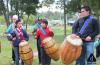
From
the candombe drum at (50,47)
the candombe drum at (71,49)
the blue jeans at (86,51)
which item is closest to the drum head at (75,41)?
the candombe drum at (71,49)

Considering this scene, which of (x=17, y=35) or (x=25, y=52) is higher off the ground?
(x=17, y=35)

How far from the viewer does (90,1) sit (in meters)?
25.9

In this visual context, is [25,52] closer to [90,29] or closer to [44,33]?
[44,33]

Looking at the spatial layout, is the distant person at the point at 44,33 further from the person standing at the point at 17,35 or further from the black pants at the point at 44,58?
the person standing at the point at 17,35

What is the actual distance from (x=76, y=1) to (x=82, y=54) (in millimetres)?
21518

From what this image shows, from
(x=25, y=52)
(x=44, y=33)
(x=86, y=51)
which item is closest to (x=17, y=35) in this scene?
(x=25, y=52)

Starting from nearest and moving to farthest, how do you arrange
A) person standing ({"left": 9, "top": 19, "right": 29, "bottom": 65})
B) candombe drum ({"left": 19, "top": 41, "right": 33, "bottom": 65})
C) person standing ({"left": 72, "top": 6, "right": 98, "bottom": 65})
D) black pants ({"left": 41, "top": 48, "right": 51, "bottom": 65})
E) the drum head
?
the drum head → person standing ({"left": 72, "top": 6, "right": 98, "bottom": 65}) → candombe drum ({"left": 19, "top": 41, "right": 33, "bottom": 65}) → person standing ({"left": 9, "top": 19, "right": 29, "bottom": 65}) → black pants ({"left": 41, "top": 48, "right": 51, "bottom": 65})

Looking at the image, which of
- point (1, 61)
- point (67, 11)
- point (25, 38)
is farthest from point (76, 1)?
point (25, 38)

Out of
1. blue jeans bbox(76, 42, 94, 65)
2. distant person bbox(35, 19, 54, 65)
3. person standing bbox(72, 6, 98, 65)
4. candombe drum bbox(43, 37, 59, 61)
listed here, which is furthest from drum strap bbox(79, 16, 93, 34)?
distant person bbox(35, 19, 54, 65)

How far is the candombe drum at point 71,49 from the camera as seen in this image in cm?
834

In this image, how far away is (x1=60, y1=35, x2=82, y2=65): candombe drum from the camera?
834cm

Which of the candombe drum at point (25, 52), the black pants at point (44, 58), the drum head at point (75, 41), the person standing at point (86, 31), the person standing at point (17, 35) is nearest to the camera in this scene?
the drum head at point (75, 41)

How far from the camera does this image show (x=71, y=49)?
838 cm

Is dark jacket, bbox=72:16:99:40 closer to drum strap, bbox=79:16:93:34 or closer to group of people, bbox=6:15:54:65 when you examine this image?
drum strap, bbox=79:16:93:34
